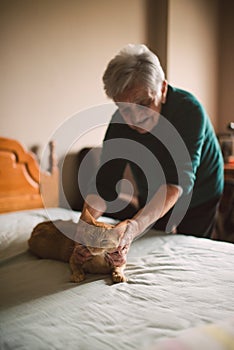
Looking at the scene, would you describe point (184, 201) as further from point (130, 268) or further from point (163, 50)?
point (163, 50)

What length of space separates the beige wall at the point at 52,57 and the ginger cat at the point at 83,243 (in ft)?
3.03

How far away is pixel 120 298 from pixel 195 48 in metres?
2.33

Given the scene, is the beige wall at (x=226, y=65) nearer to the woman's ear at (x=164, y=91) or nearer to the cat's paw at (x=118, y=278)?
the woman's ear at (x=164, y=91)

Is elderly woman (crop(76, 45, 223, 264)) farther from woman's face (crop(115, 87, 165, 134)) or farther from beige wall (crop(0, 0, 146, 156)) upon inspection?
beige wall (crop(0, 0, 146, 156))

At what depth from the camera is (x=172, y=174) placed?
138 cm

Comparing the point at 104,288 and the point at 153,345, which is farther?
the point at 104,288

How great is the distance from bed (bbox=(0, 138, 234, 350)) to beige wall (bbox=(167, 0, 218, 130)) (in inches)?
63.6

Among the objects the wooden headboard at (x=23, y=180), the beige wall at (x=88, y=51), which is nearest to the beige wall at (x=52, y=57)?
the beige wall at (x=88, y=51)

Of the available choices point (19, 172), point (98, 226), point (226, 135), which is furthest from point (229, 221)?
point (98, 226)

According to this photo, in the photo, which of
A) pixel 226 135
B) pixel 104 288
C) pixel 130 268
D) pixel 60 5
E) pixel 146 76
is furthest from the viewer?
pixel 226 135

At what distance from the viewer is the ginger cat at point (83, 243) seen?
104 cm

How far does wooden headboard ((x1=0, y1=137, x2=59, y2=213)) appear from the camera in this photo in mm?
1991

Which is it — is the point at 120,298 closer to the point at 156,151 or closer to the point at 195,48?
the point at 156,151

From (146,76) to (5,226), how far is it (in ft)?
2.77
